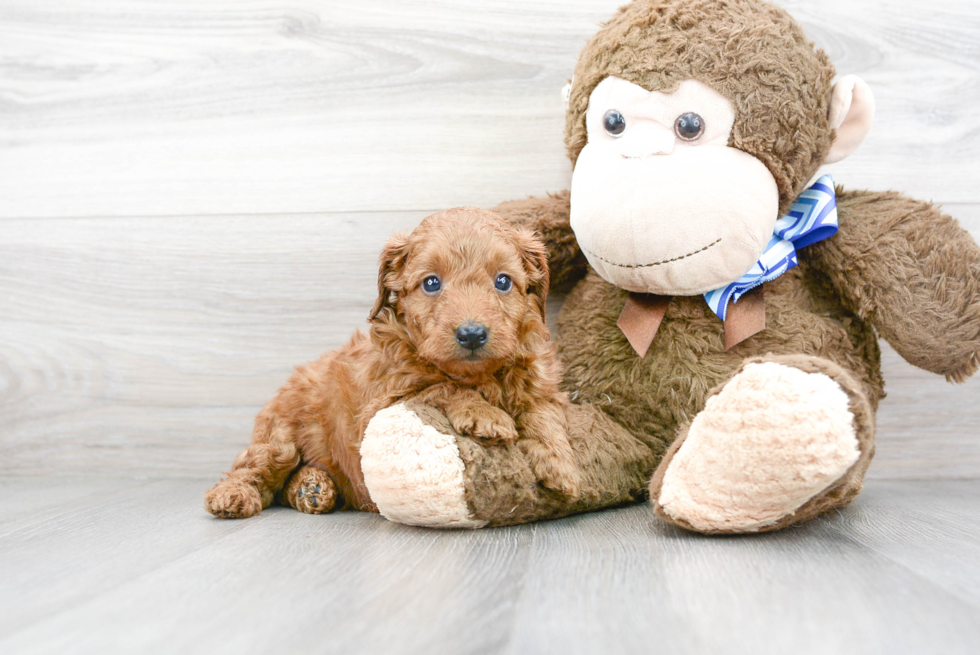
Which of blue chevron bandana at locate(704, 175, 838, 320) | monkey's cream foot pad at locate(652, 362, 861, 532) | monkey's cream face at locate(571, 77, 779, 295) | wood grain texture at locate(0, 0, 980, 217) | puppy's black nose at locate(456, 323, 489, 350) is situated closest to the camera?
monkey's cream foot pad at locate(652, 362, 861, 532)

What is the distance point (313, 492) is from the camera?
4.56 ft

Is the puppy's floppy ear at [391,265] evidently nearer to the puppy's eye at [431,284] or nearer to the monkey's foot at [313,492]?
the puppy's eye at [431,284]

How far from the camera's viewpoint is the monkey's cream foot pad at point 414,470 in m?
1.09

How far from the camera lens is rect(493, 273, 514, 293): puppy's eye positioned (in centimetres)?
118

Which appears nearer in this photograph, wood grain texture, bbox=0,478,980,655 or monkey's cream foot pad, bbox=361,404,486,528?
wood grain texture, bbox=0,478,980,655

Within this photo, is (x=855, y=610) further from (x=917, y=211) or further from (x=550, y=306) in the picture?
(x=550, y=306)

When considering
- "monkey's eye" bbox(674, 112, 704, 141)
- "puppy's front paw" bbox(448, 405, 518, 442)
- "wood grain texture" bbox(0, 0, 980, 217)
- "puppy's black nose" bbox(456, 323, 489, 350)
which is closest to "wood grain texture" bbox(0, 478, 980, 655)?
"puppy's front paw" bbox(448, 405, 518, 442)

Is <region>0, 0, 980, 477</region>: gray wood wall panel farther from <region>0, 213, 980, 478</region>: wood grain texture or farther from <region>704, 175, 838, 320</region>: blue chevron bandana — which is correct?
<region>704, 175, 838, 320</region>: blue chevron bandana

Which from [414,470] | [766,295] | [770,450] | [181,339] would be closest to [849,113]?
[766,295]

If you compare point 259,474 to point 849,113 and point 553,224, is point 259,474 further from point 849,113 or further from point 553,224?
point 849,113

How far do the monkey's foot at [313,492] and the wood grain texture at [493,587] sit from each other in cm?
7

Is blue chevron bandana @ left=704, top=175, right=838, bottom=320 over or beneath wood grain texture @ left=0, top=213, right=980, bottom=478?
over

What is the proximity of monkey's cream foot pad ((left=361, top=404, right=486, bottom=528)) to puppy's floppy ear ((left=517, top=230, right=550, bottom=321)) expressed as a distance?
0.30 metres

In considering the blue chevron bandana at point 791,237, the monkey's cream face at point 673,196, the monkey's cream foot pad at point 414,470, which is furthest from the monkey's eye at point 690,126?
the monkey's cream foot pad at point 414,470
